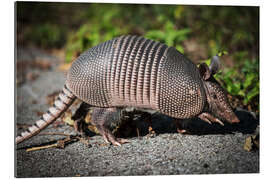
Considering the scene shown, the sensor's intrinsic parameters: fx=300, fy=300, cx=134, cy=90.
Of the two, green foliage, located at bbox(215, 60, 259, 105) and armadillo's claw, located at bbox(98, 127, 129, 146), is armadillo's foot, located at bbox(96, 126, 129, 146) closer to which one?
armadillo's claw, located at bbox(98, 127, 129, 146)

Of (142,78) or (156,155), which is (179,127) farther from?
(142,78)

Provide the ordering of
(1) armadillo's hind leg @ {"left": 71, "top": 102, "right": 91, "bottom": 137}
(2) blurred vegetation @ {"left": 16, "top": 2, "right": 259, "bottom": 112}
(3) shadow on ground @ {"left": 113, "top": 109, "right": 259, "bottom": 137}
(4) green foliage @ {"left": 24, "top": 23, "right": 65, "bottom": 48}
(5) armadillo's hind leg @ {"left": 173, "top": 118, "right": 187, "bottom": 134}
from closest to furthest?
(5) armadillo's hind leg @ {"left": 173, "top": 118, "right": 187, "bottom": 134}, (3) shadow on ground @ {"left": 113, "top": 109, "right": 259, "bottom": 137}, (1) armadillo's hind leg @ {"left": 71, "top": 102, "right": 91, "bottom": 137}, (2) blurred vegetation @ {"left": 16, "top": 2, "right": 259, "bottom": 112}, (4) green foliage @ {"left": 24, "top": 23, "right": 65, "bottom": 48}

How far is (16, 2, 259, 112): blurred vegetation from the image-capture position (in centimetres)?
565

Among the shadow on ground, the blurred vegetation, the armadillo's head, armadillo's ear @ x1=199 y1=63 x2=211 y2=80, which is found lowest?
the shadow on ground

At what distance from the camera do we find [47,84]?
802 centimetres

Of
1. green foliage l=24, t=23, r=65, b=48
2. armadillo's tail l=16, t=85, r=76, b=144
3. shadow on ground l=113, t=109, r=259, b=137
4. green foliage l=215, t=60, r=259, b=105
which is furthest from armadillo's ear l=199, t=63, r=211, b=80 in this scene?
green foliage l=24, t=23, r=65, b=48

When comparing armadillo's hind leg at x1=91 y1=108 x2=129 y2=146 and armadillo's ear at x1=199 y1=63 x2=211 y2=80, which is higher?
armadillo's ear at x1=199 y1=63 x2=211 y2=80

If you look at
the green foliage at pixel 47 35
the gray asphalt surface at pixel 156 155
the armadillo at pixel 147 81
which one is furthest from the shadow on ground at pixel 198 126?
the green foliage at pixel 47 35

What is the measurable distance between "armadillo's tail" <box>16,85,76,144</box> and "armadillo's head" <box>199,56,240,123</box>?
186 centimetres

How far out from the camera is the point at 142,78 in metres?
3.89

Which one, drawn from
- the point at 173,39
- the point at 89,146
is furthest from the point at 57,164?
the point at 173,39

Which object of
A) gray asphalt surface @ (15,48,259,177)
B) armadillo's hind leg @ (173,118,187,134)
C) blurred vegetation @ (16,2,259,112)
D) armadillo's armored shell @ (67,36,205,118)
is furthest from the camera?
blurred vegetation @ (16,2,259,112)

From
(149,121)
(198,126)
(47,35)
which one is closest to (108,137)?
(149,121)

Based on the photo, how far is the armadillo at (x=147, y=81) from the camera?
3861mm
